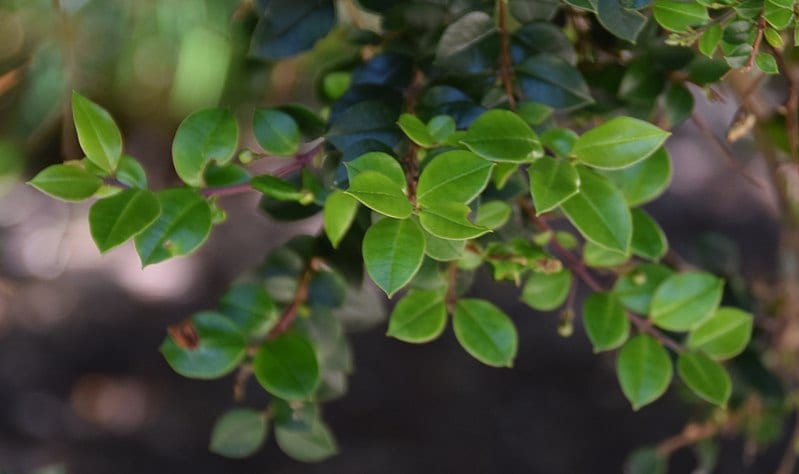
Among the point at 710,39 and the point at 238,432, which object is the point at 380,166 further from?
the point at 238,432

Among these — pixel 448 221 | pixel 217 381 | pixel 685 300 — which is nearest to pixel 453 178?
pixel 448 221

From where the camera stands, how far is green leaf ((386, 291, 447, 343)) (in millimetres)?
550

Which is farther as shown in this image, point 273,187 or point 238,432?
point 238,432

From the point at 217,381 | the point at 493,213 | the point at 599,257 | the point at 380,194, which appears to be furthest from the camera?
the point at 217,381

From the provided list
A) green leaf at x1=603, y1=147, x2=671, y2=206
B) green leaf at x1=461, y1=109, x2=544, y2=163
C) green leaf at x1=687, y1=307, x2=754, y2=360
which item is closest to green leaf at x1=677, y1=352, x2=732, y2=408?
green leaf at x1=687, y1=307, x2=754, y2=360

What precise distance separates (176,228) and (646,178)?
1.12ft

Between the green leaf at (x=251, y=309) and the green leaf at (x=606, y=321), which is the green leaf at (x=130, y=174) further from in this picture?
the green leaf at (x=606, y=321)

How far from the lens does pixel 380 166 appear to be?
44 cm

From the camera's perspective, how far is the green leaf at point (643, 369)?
0.57m

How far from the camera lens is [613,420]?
5.43ft

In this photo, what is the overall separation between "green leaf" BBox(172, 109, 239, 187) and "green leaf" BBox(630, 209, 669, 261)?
0.94ft

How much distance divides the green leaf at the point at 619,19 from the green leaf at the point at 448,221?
147 mm

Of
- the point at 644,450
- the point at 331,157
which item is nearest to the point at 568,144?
the point at 331,157

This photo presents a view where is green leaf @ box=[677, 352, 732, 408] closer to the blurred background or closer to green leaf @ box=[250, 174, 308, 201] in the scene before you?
green leaf @ box=[250, 174, 308, 201]
